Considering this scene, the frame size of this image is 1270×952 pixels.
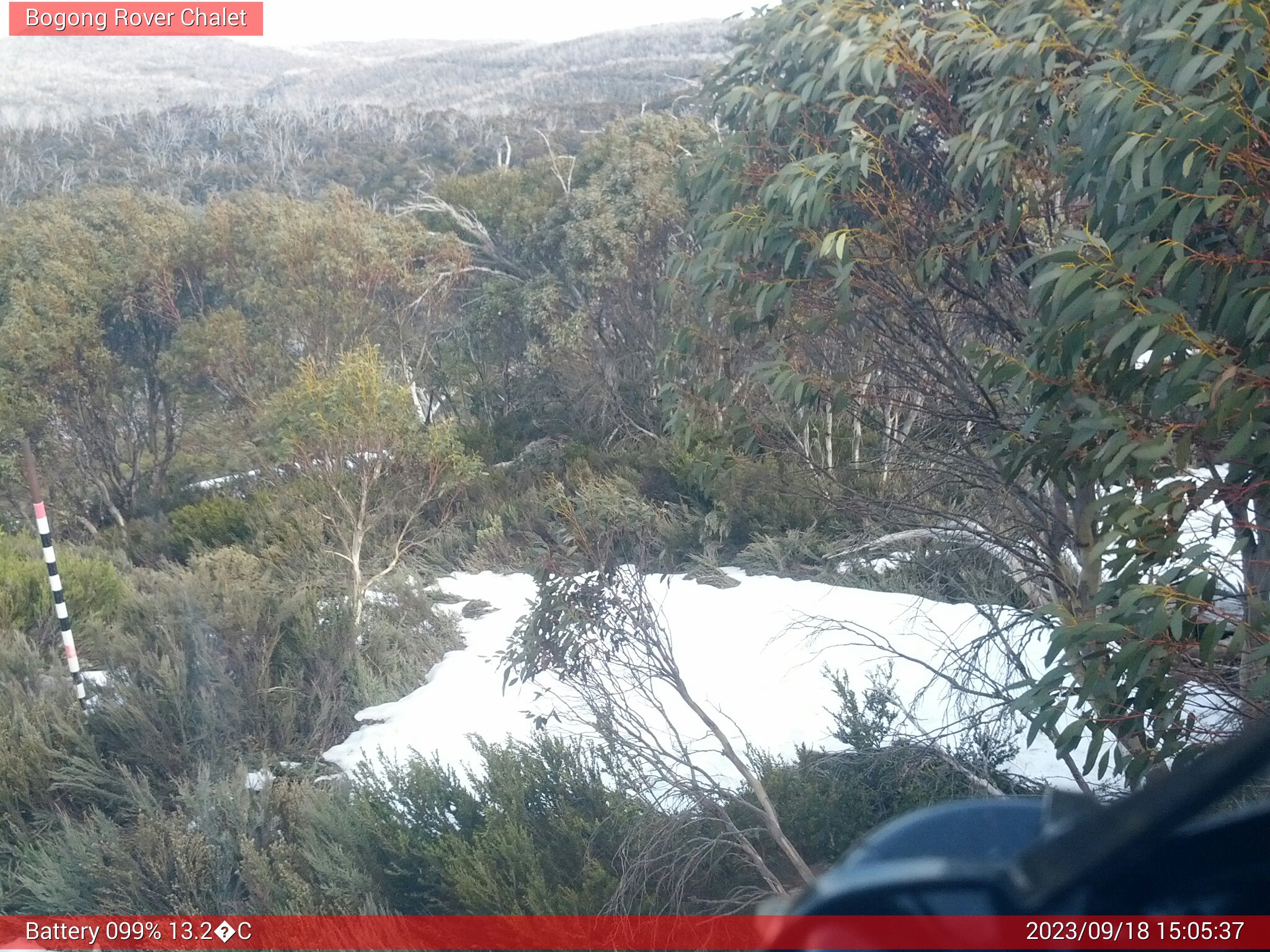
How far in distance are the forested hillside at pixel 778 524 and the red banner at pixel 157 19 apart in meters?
2.60

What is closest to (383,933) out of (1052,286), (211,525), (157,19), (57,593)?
(1052,286)

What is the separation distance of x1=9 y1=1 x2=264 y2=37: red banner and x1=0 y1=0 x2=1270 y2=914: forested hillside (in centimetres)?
260

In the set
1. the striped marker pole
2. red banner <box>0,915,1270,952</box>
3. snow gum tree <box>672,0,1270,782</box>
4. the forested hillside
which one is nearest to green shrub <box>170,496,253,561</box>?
the forested hillside

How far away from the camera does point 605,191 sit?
12.6 m

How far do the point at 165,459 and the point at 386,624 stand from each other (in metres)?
5.66

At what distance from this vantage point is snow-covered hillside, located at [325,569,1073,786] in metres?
4.41

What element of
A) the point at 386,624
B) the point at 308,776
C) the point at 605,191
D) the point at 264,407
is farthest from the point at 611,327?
the point at 308,776

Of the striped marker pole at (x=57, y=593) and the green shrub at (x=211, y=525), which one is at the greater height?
the striped marker pole at (x=57, y=593)

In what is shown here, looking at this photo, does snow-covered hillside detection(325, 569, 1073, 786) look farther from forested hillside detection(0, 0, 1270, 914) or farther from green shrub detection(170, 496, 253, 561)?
green shrub detection(170, 496, 253, 561)

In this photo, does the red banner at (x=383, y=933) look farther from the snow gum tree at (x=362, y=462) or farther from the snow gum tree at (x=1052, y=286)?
the snow gum tree at (x=362, y=462)

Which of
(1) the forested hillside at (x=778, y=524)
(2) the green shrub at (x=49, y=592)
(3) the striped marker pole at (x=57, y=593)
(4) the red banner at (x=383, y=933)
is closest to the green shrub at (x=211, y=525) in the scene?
(1) the forested hillside at (x=778, y=524)

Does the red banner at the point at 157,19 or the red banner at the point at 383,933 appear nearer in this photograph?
the red banner at the point at 383,933

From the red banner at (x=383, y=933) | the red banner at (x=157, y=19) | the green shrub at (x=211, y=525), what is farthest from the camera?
the green shrub at (x=211, y=525)

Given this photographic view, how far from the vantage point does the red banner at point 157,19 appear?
5.60 meters
